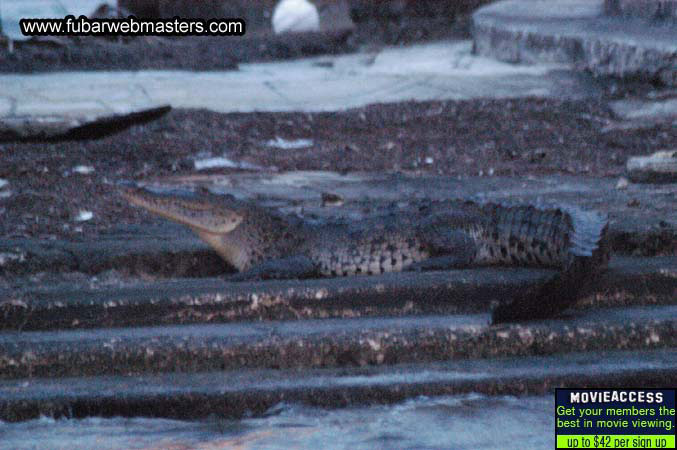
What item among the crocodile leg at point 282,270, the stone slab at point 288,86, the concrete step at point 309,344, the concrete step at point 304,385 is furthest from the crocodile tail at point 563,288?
the stone slab at point 288,86

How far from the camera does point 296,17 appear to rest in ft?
54.7

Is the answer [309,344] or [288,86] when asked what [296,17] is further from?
[309,344]

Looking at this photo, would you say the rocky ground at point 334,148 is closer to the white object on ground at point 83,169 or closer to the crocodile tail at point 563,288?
the white object on ground at point 83,169

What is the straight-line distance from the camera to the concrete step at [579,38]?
8914 mm

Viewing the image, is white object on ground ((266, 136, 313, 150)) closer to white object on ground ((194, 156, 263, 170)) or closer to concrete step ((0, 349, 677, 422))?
white object on ground ((194, 156, 263, 170))

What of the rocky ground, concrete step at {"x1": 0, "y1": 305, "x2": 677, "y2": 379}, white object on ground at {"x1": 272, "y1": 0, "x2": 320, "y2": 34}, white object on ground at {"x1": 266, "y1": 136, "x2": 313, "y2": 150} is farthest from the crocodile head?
white object on ground at {"x1": 272, "y1": 0, "x2": 320, "y2": 34}

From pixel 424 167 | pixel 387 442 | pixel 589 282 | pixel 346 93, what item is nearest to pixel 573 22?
pixel 346 93

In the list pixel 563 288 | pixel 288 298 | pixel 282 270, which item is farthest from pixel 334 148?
pixel 563 288

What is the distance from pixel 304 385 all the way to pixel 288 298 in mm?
648

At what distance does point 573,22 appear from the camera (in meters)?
11.8

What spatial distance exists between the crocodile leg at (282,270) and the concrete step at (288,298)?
143 mm

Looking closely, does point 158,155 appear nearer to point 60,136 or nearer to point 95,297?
point 60,136

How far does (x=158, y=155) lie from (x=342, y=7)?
387 inches

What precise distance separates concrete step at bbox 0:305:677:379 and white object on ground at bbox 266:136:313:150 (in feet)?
12.6
